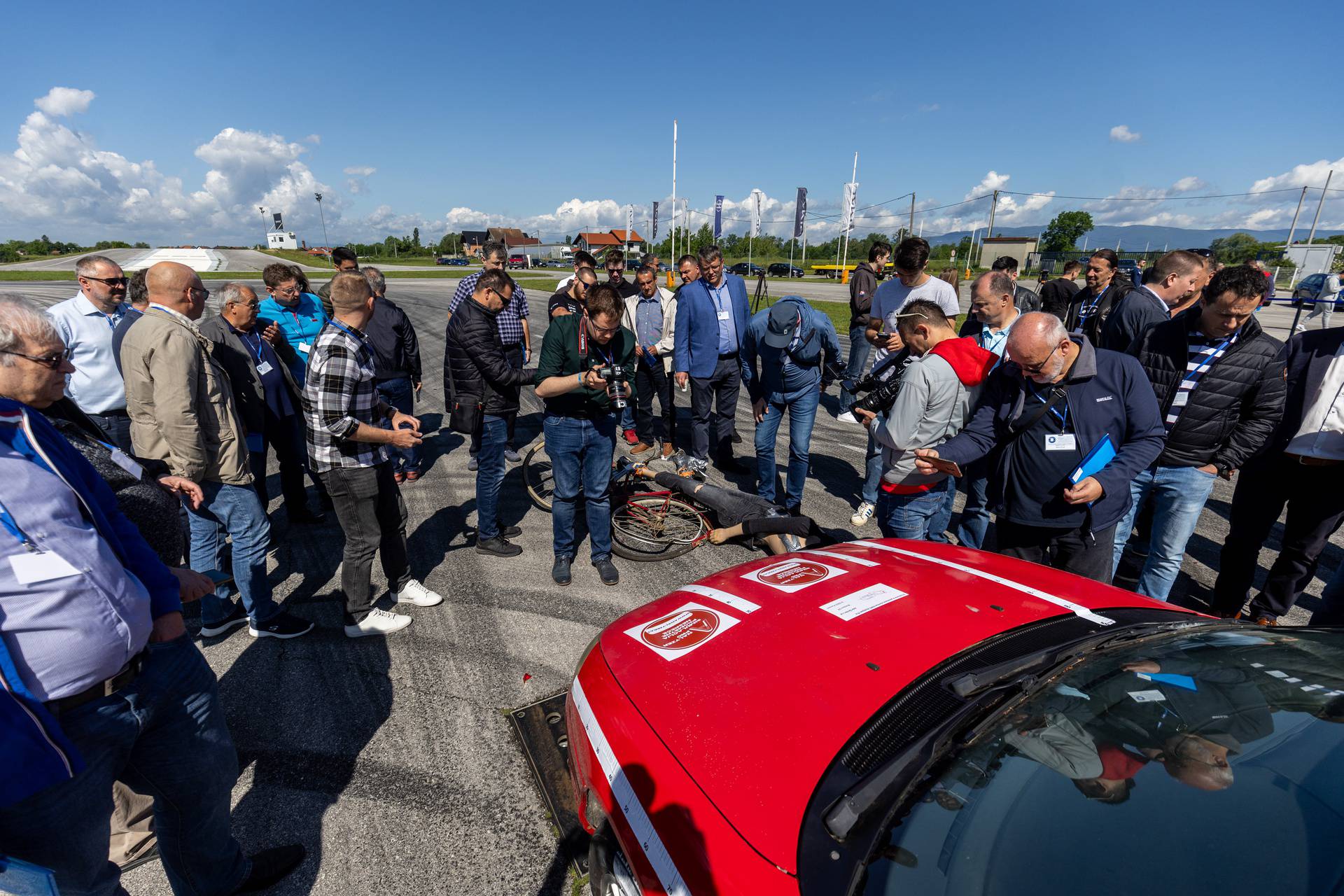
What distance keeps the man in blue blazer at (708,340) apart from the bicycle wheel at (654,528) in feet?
3.06

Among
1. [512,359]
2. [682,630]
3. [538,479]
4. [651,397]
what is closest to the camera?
[682,630]

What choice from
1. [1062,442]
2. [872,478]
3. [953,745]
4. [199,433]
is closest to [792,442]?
[872,478]

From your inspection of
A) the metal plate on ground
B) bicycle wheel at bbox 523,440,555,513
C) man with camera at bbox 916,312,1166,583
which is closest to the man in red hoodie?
man with camera at bbox 916,312,1166,583

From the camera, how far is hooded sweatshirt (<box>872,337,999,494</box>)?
9.92 feet

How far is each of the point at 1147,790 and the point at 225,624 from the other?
4244mm

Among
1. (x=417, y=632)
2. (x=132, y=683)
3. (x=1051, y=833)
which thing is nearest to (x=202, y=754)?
(x=132, y=683)

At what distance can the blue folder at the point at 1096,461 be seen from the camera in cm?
Answer: 274

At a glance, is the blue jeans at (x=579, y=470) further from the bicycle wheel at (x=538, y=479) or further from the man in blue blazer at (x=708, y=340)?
the man in blue blazer at (x=708, y=340)

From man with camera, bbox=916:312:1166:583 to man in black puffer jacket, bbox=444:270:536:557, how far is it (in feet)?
9.09

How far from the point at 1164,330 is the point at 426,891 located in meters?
4.55

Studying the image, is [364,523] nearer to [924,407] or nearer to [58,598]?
[58,598]

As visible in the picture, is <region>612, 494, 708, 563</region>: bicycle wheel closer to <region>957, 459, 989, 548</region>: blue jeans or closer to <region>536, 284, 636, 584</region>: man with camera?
<region>536, 284, 636, 584</region>: man with camera

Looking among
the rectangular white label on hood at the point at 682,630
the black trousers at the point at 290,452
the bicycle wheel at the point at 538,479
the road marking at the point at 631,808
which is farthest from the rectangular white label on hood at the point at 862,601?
the black trousers at the point at 290,452

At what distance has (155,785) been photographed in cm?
170
